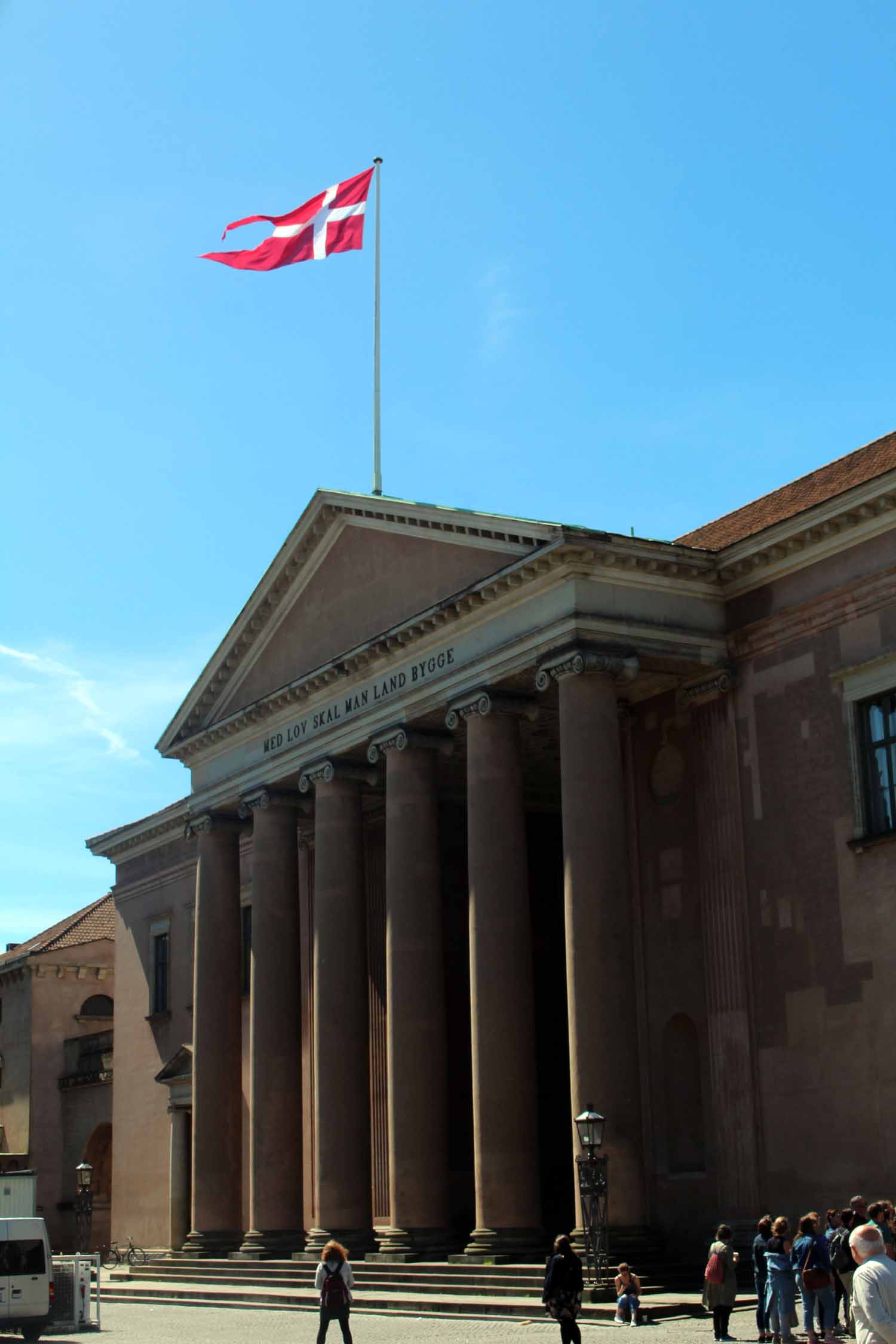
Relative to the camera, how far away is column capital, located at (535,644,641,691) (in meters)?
29.1

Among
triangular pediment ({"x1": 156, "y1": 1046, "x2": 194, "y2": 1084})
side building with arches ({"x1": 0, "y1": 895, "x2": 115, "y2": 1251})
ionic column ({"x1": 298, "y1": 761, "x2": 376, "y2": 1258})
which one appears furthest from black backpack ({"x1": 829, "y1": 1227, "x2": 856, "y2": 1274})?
side building with arches ({"x1": 0, "y1": 895, "x2": 115, "y2": 1251})

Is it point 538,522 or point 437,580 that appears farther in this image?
point 437,580

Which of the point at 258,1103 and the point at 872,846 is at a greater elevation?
the point at 872,846

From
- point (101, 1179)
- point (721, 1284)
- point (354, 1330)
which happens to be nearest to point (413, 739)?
point (354, 1330)

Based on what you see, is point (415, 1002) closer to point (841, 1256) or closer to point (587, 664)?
point (587, 664)

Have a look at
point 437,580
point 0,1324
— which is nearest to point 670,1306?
point 0,1324

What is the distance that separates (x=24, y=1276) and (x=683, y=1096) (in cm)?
1144

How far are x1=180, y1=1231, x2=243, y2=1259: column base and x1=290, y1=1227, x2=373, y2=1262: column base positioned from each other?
5.18 meters

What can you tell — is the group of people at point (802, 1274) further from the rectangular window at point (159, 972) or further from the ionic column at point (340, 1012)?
the rectangular window at point (159, 972)

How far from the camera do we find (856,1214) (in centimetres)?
2012

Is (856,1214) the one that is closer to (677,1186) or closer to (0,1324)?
(677,1186)

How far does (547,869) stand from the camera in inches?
1619

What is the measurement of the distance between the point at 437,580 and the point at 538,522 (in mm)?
4476

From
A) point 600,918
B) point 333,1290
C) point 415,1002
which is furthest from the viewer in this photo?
point 415,1002
